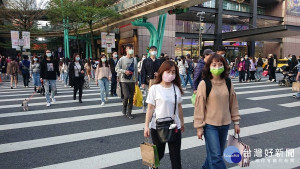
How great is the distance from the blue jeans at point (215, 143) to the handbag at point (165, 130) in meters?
0.41

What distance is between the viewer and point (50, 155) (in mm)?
4078

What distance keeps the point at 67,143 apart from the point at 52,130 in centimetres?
109

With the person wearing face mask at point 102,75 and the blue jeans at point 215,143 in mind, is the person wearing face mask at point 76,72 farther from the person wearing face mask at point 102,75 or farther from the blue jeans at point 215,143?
the blue jeans at point 215,143

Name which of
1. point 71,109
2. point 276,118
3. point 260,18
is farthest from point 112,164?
point 260,18

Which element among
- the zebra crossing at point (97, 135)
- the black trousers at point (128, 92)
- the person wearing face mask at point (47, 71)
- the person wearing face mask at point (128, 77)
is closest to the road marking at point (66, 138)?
the zebra crossing at point (97, 135)

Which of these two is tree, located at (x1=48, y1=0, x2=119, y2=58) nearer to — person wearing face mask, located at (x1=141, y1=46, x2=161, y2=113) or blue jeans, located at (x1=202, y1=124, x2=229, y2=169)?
person wearing face mask, located at (x1=141, y1=46, x2=161, y2=113)

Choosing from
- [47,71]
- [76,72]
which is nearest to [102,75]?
[76,72]

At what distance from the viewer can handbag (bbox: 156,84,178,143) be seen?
9.01 ft

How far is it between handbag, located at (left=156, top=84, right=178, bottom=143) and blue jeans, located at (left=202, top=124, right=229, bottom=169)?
0.41m

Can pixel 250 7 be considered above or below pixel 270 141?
above

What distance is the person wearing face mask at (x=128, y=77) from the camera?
6547 millimetres

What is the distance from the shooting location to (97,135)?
5.13m

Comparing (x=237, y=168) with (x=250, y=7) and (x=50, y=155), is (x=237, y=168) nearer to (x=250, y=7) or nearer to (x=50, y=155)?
(x=50, y=155)

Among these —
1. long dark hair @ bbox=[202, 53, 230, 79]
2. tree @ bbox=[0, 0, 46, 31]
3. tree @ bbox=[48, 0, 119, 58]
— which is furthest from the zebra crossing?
tree @ bbox=[0, 0, 46, 31]
